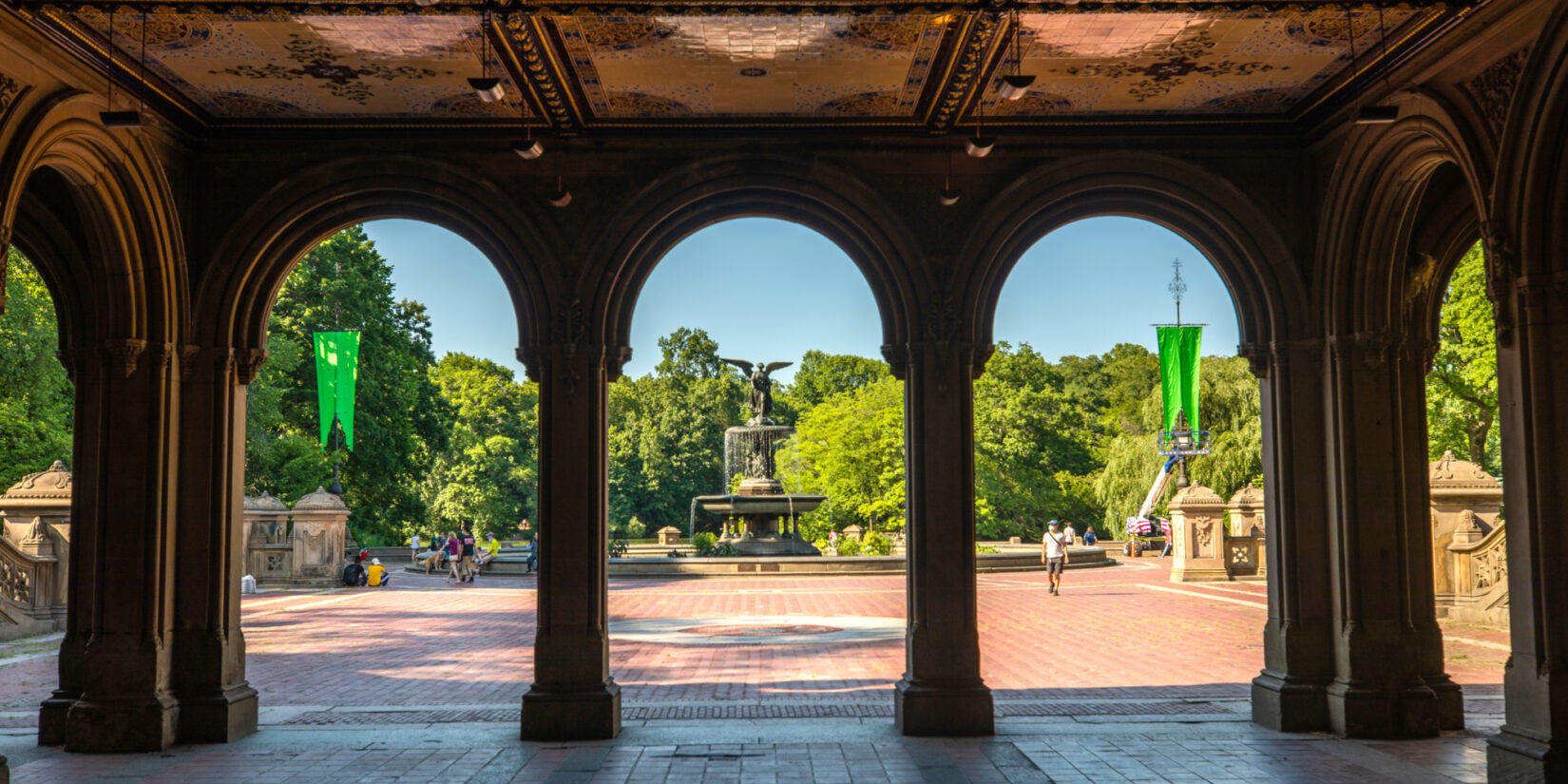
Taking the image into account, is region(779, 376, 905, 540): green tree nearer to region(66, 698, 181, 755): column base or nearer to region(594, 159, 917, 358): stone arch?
region(594, 159, 917, 358): stone arch

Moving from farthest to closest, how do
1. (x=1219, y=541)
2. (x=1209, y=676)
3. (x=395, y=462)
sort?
1. (x=395, y=462)
2. (x=1219, y=541)
3. (x=1209, y=676)

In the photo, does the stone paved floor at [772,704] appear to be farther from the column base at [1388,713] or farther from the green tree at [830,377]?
the green tree at [830,377]

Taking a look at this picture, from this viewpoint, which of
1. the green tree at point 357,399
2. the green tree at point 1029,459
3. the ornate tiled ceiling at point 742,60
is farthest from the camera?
the green tree at point 1029,459

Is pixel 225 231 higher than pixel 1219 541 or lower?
higher

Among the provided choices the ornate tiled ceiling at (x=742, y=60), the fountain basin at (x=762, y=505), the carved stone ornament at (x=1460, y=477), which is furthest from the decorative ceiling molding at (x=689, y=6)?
the fountain basin at (x=762, y=505)

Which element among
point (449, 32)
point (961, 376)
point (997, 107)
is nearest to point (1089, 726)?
point (961, 376)

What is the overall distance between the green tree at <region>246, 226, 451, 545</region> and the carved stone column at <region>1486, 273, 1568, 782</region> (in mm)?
28641

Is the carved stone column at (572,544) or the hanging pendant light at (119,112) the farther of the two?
the carved stone column at (572,544)

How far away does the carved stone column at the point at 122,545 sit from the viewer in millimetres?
8648

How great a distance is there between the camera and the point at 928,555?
9.10 metres

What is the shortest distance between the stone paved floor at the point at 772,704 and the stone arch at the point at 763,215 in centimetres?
332

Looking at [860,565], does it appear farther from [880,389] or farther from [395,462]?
[880,389]

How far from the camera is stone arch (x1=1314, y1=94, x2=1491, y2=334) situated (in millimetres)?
8562

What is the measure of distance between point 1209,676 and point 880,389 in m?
33.4
